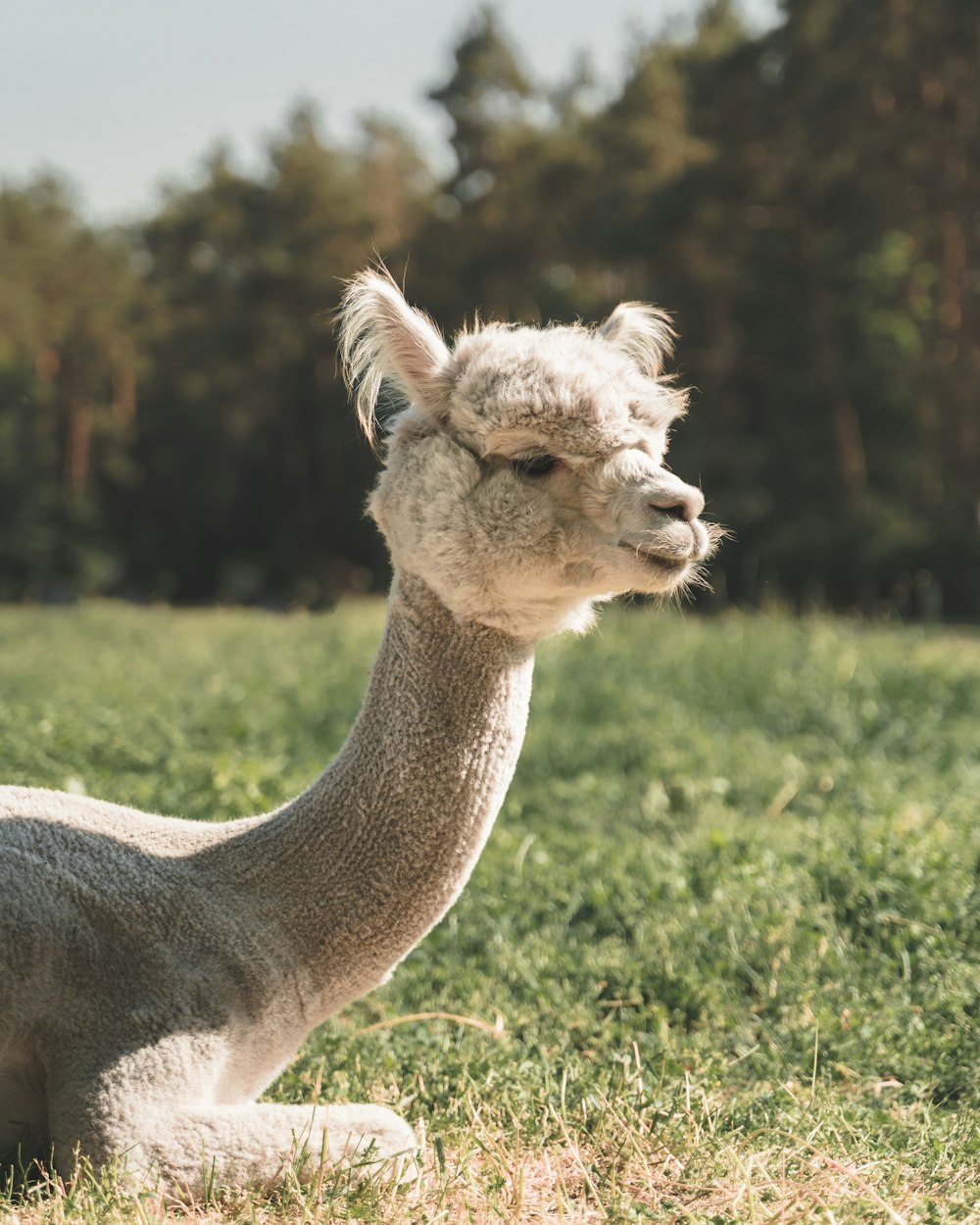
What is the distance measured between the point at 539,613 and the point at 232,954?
111 centimetres

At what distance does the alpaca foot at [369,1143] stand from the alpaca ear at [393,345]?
1.62 m

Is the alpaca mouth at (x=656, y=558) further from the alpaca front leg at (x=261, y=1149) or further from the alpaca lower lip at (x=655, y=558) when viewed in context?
the alpaca front leg at (x=261, y=1149)

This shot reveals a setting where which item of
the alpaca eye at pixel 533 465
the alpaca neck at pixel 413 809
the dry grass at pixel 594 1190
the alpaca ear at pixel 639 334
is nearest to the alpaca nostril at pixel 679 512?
the alpaca eye at pixel 533 465

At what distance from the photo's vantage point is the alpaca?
2967 millimetres

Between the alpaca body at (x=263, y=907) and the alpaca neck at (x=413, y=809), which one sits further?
the alpaca neck at (x=413, y=809)

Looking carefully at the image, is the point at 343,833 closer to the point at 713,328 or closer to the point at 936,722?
the point at 936,722

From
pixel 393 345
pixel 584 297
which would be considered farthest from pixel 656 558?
pixel 584 297

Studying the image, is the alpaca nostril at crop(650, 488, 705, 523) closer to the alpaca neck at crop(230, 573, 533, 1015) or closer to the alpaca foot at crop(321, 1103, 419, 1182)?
the alpaca neck at crop(230, 573, 533, 1015)

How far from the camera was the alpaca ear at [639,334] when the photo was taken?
3604 millimetres

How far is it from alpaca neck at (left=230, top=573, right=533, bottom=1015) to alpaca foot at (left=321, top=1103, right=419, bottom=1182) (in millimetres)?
302

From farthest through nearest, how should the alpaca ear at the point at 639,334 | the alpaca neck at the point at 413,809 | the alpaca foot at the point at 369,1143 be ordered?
the alpaca ear at the point at 639,334
the alpaca neck at the point at 413,809
the alpaca foot at the point at 369,1143

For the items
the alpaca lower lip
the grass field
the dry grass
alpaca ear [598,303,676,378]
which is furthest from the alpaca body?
alpaca ear [598,303,676,378]

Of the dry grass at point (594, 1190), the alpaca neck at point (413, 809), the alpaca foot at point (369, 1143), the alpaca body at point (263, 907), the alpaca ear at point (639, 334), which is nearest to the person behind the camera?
the dry grass at point (594, 1190)

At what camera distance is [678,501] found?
117 inches
